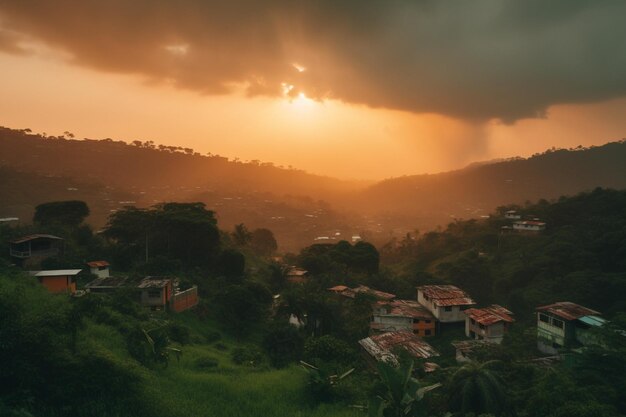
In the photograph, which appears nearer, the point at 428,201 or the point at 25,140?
the point at 25,140

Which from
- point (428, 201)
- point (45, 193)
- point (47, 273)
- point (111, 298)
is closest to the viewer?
point (111, 298)

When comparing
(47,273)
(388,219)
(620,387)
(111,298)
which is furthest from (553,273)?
(388,219)

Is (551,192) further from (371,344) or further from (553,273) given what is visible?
(371,344)

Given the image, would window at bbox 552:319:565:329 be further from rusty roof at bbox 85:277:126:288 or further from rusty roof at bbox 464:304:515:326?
rusty roof at bbox 85:277:126:288

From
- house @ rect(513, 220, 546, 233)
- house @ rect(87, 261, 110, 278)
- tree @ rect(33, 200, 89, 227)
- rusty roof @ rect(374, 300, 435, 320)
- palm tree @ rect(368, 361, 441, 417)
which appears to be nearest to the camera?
palm tree @ rect(368, 361, 441, 417)

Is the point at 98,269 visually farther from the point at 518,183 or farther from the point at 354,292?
the point at 518,183

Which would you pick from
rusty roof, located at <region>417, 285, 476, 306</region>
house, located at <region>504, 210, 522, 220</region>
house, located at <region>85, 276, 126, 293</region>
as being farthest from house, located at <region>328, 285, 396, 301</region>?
house, located at <region>504, 210, 522, 220</region>

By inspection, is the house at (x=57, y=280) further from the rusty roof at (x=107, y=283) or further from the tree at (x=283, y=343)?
the tree at (x=283, y=343)
